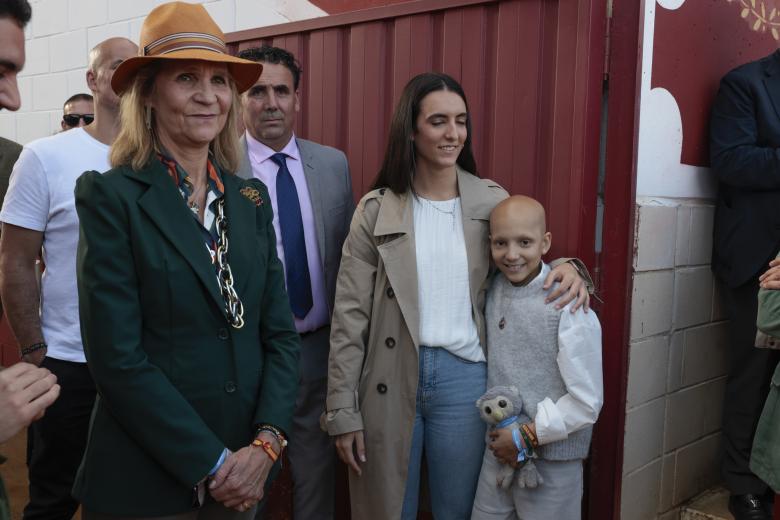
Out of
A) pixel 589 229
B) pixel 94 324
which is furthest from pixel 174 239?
pixel 589 229

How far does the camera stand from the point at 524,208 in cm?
208

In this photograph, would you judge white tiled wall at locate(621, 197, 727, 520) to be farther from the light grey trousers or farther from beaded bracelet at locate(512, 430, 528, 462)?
beaded bracelet at locate(512, 430, 528, 462)

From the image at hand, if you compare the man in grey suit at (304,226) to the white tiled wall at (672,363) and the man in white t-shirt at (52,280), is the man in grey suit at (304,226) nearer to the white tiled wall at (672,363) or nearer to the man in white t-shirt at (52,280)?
the man in white t-shirt at (52,280)

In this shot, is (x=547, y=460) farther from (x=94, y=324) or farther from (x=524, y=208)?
(x=94, y=324)

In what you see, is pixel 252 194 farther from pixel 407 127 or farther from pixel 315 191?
pixel 315 191

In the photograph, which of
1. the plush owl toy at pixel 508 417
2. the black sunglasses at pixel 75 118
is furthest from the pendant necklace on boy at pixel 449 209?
the black sunglasses at pixel 75 118

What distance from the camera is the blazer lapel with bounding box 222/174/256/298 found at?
66.5 inches

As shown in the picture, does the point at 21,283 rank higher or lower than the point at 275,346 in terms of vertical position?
higher

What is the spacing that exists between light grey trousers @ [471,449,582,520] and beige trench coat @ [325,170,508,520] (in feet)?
0.82

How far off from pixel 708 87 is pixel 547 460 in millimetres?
1676

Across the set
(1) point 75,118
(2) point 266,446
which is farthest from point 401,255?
(1) point 75,118

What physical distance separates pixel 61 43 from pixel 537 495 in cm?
408

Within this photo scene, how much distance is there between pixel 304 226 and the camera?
2.54 meters

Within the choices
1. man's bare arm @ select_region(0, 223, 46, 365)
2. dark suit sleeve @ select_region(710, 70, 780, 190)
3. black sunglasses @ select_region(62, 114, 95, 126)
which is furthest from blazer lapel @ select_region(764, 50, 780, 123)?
black sunglasses @ select_region(62, 114, 95, 126)
